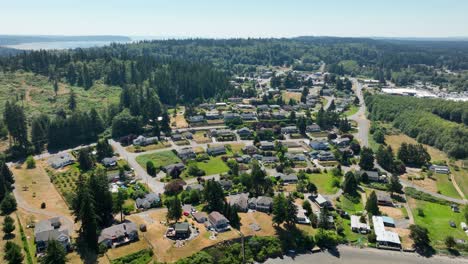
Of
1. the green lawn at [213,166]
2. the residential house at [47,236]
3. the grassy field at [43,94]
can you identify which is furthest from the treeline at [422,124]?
the grassy field at [43,94]

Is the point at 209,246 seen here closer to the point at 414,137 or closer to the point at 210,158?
the point at 210,158

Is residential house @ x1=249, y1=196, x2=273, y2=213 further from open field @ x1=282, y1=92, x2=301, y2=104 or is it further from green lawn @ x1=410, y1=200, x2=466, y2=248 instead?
open field @ x1=282, y1=92, x2=301, y2=104

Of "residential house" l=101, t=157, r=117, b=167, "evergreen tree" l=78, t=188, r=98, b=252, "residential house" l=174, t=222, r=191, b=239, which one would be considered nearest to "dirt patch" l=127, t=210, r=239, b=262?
"residential house" l=174, t=222, r=191, b=239

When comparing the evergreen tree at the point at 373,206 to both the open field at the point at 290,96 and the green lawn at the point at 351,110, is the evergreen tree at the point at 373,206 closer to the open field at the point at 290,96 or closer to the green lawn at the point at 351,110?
the green lawn at the point at 351,110

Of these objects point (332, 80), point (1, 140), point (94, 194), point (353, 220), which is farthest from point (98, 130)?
point (332, 80)

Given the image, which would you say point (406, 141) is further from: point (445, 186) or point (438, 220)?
point (438, 220)

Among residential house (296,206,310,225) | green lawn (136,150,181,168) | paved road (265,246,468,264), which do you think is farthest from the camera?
green lawn (136,150,181,168)

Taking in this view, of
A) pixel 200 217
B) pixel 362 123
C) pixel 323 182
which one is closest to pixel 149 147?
pixel 200 217
